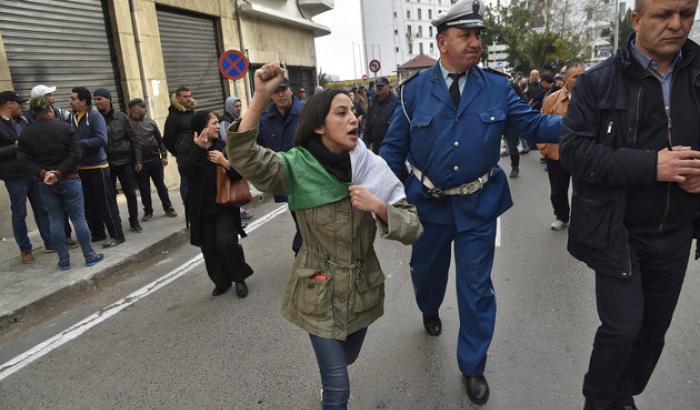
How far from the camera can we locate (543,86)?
12.3 m

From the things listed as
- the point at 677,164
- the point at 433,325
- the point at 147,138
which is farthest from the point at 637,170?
the point at 147,138

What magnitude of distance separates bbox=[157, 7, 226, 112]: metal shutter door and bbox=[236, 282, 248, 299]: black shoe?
871cm

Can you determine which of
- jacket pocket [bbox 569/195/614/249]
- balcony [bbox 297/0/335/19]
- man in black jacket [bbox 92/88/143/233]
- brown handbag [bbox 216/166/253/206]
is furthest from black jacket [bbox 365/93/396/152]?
balcony [bbox 297/0/335/19]

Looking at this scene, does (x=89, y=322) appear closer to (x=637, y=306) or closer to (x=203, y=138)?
(x=203, y=138)

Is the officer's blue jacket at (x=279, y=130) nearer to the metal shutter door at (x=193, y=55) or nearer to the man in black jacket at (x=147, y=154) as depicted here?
the man in black jacket at (x=147, y=154)

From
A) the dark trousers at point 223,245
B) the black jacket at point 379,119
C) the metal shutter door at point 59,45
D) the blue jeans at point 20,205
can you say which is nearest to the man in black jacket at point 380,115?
the black jacket at point 379,119

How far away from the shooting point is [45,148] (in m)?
5.54

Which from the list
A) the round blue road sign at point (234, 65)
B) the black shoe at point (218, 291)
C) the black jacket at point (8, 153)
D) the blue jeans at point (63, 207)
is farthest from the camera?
the round blue road sign at point (234, 65)

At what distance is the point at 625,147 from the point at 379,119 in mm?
6369

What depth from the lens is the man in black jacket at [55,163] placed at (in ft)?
18.2

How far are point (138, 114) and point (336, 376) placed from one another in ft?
21.9

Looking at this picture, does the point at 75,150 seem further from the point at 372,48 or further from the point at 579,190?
the point at 372,48

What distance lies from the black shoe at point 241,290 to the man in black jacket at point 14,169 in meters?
3.05

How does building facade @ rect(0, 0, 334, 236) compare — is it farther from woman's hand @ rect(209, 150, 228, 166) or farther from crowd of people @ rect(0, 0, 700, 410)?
crowd of people @ rect(0, 0, 700, 410)
